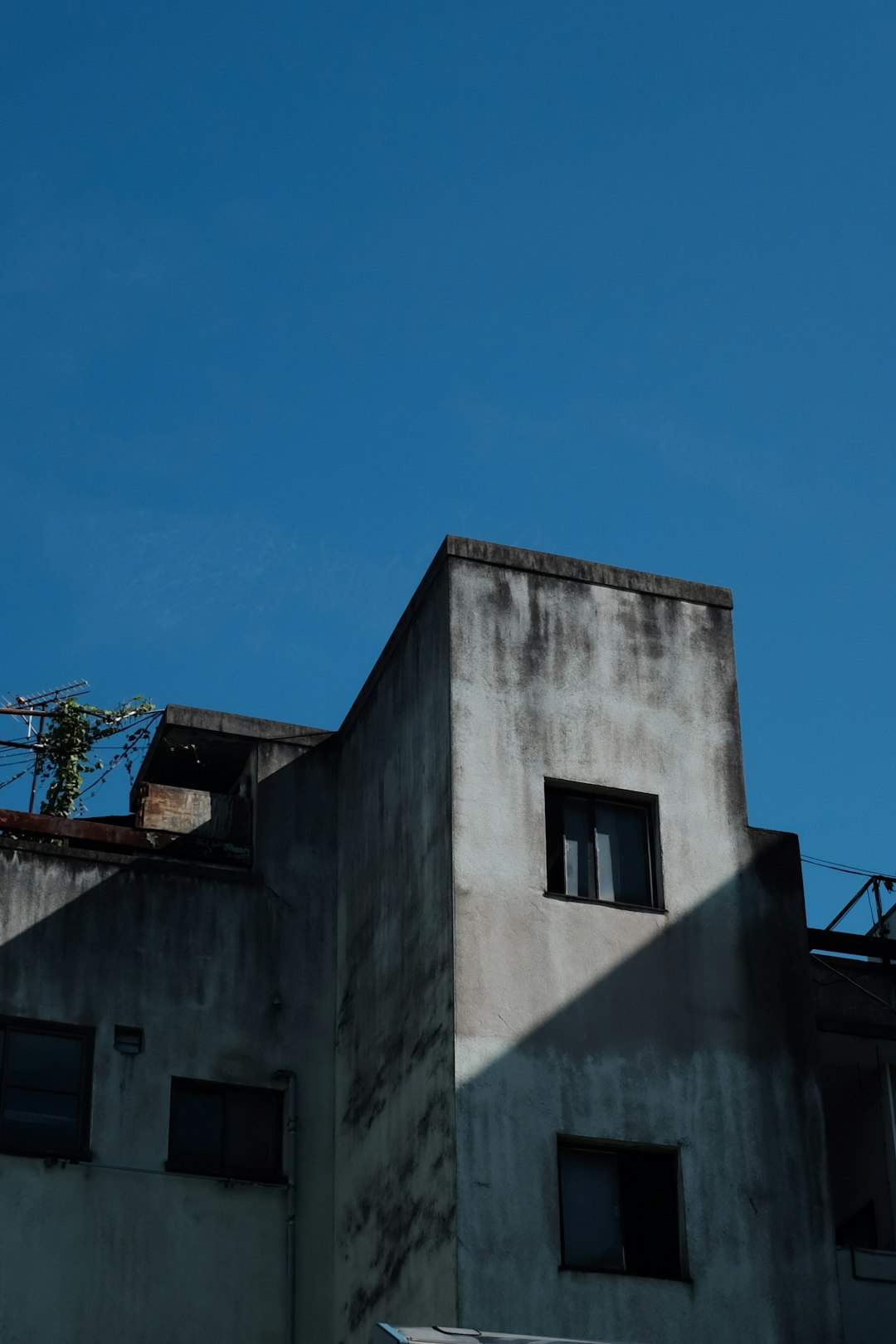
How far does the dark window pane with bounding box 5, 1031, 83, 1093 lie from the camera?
21719 mm

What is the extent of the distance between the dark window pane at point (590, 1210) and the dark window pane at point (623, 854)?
109 inches

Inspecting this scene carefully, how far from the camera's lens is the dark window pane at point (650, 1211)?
62.4 ft

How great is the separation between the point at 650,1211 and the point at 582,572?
6.99 meters

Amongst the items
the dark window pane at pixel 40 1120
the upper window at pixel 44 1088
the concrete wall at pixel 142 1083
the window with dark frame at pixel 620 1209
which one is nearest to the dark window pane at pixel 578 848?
the window with dark frame at pixel 620 1209

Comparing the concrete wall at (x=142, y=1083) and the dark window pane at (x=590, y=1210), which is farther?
the concrete wall at (x=142, y=1083)

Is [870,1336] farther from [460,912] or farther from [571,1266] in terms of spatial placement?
[460,912]

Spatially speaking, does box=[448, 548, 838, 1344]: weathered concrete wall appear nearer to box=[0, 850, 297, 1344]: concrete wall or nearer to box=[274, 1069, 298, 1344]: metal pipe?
box=[274, 1069, 298, 1344]: metal pipe

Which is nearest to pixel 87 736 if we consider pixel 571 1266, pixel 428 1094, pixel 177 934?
pixel 177 934

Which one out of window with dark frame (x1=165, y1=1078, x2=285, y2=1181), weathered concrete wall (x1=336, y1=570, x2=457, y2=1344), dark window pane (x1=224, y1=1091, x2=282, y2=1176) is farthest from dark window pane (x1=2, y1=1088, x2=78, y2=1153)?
weathered concrete wall (x1=336, y1=570, x2=457, y2=1344)

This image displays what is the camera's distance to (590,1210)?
1909cm

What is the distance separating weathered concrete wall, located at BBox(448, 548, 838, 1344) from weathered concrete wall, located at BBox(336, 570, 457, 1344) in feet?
1.13

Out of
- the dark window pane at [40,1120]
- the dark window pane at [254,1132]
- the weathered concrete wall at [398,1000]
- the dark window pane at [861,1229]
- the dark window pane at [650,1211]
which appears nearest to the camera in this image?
the dark window pane at [650,1211]

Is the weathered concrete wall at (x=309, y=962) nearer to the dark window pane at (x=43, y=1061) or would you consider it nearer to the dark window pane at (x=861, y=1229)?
the dark window pane at (x=43, y=1061)

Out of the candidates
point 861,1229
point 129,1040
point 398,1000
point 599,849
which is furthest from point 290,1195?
point 861,1229
